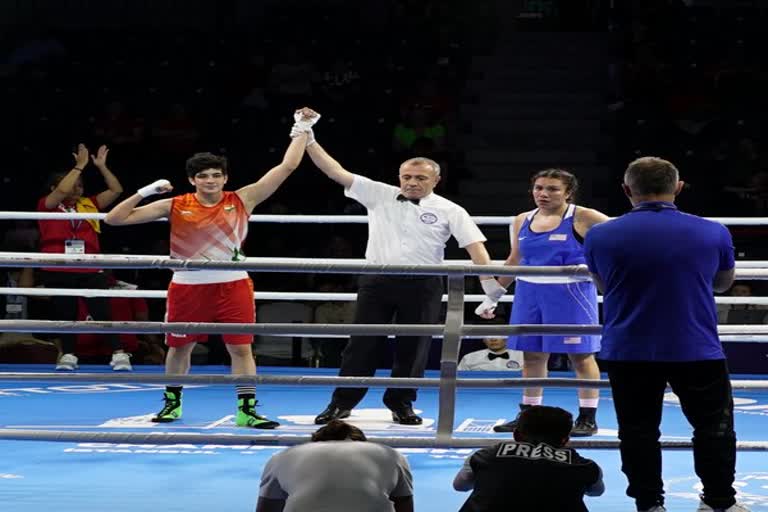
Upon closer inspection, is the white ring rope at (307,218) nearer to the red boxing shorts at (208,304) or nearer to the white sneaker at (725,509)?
the red boxing shorts at (208,304)

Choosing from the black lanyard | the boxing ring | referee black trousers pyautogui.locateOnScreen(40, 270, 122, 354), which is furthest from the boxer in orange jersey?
referee black trousers pyautogui.locateOnScreen(40, 270, 122, 354)

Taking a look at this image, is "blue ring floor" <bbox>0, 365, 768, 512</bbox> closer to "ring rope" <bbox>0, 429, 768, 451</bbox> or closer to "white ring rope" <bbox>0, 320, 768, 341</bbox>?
"ring rope" <bbox>0, 429, 768, 451</bbox>

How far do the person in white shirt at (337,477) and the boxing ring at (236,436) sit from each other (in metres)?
0.70

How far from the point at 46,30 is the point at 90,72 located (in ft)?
4.22

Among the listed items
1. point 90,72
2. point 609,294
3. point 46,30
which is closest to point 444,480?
point 609,294

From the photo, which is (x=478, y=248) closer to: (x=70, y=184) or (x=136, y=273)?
Answer: (x=70, y=184)

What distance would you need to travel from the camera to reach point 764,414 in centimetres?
720

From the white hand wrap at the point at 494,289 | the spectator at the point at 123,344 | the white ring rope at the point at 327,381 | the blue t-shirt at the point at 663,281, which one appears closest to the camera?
the blue t-shirt at the point at 663,281

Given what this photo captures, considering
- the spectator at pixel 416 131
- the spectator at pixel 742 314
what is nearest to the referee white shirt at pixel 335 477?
the spectator at pixel 742 314

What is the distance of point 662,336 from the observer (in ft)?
13.0

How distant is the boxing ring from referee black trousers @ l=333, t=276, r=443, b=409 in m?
0.31

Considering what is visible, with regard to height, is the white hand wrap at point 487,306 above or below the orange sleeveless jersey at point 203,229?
below

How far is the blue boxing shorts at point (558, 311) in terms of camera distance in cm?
595

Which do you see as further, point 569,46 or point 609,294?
point 569,46
